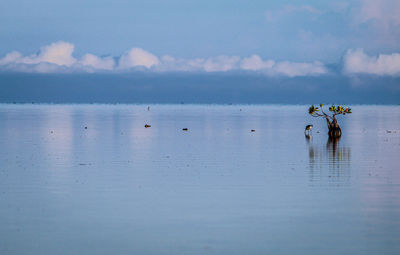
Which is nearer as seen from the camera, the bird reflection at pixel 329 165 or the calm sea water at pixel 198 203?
the calm sea water at pixel 198 203

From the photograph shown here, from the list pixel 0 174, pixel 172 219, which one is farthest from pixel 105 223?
Answer: pixel 0 174

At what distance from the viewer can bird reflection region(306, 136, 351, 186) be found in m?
32.0

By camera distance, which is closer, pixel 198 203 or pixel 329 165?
pixel 198 203

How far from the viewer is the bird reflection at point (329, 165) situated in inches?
1261

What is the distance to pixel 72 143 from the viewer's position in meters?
58.4

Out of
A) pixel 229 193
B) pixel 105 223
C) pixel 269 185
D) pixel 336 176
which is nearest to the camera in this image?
pixel 105 223

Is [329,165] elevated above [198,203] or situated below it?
above

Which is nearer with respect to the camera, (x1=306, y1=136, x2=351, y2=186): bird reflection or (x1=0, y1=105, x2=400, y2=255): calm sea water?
(x1=0, y1=105, x2=400, y2=255): calm sea water

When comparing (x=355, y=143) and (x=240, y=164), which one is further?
(x=355, y=143)

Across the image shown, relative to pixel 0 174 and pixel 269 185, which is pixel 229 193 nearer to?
pixel 269 185

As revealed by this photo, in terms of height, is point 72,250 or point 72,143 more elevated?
point 72,143

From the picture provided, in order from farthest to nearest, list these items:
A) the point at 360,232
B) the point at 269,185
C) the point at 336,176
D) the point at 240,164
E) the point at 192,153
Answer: the point at 192,153, the point at 240,164, the point at 336,176, the point at 269,185, the point at 360,232

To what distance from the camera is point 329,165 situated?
130 ft

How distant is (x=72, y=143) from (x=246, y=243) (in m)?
42.0
